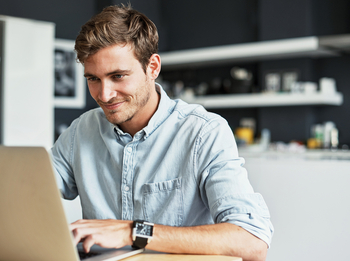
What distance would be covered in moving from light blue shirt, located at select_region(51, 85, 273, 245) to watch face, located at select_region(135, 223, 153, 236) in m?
0.19

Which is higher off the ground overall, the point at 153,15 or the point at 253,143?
the point at 153,15

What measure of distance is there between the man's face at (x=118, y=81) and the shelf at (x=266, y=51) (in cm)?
329

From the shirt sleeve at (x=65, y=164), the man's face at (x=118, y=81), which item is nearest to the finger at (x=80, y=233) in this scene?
the man's face at (x=118, y=81)

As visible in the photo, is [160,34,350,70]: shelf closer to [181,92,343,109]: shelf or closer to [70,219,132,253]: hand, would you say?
[181,92,343,109]: shelf

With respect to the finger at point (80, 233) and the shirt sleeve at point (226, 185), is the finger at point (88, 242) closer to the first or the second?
the finger at point (80, 233)

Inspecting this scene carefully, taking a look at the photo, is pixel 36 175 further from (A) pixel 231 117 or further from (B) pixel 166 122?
(A) pixel 231 117

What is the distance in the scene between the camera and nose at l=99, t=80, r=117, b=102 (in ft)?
3.99

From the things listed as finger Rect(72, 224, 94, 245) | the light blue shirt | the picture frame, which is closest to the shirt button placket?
the light blue shirt

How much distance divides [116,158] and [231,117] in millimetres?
4176

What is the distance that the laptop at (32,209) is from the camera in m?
0.76

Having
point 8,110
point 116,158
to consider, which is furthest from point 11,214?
point 8,110

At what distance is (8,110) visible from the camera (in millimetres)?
3873

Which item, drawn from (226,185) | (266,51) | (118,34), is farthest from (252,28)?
(226,185)

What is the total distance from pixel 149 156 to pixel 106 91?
22 centimetres
